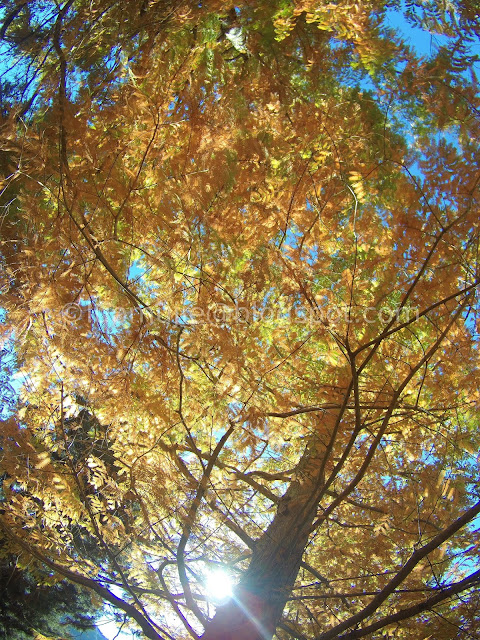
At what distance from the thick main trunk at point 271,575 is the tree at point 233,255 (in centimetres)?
2

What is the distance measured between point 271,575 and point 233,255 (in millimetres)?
1979

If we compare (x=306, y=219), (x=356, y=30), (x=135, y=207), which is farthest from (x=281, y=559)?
(x=356, y=30)

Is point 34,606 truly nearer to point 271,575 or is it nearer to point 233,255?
point 271,575

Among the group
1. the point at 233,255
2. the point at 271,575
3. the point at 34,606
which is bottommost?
the point at 34,606

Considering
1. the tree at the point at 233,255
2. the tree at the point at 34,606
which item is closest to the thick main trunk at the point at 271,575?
the tree at the point at 233,255

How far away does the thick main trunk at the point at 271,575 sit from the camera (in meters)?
2.42

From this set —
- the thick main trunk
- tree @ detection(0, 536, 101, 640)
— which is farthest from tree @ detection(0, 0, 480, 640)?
tree @ detection(0, 536, 101, 640)

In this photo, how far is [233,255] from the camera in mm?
2521

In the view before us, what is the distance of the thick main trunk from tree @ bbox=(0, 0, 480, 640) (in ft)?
0.06

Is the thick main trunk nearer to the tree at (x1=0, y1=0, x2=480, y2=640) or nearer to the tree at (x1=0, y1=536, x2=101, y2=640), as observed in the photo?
the tree at (x1=0, y1=0, x2=480, y2=640)

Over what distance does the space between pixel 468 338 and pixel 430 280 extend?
40cm

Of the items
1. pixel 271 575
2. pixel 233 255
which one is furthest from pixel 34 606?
pixel 233 255

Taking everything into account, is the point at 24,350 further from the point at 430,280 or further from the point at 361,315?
the point at 430,280

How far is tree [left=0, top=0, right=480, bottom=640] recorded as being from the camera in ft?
6.47
